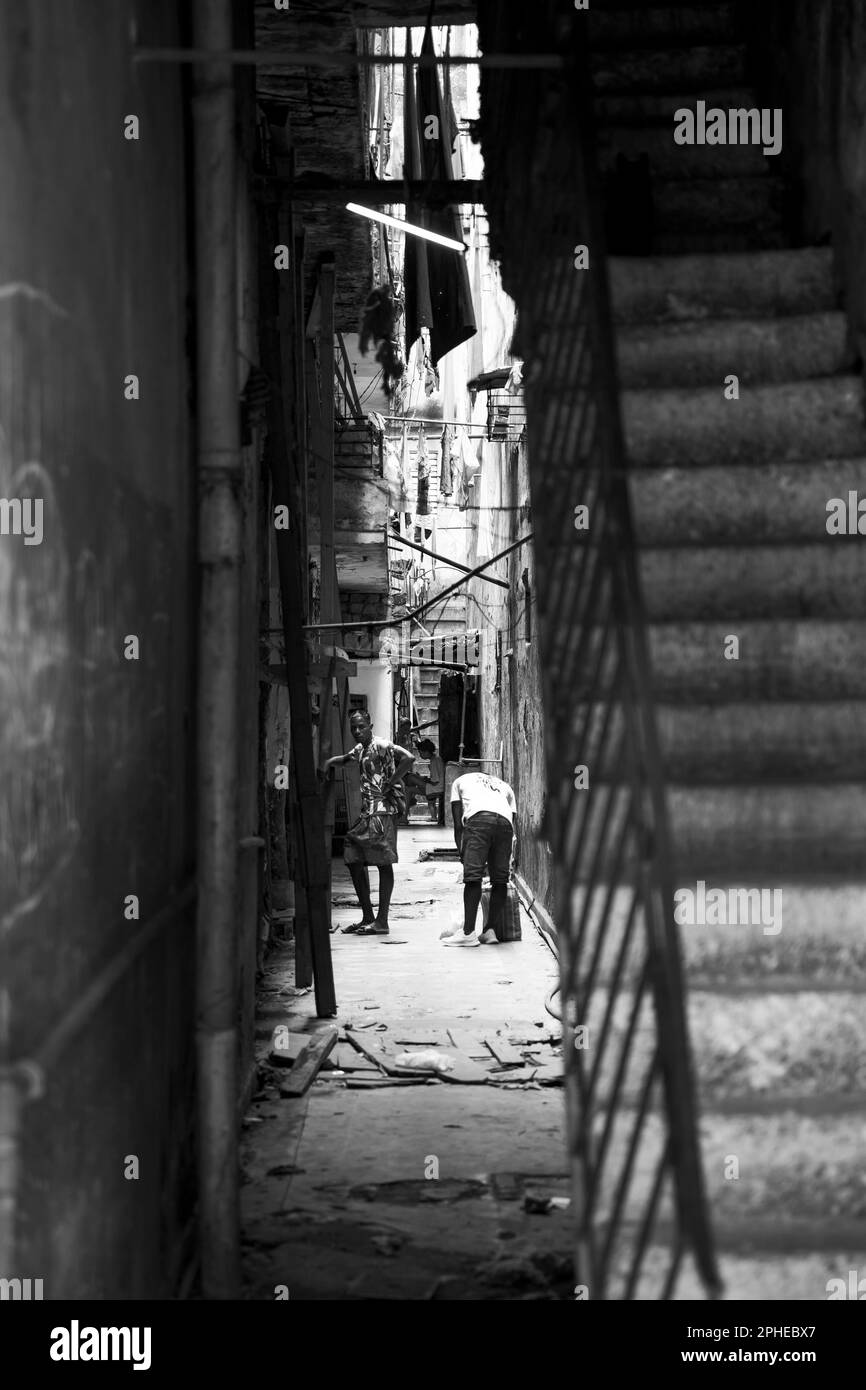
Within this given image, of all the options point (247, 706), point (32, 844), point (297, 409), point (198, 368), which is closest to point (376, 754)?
point (297, 409)

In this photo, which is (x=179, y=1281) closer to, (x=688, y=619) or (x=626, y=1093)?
→ (x=626, y=1093)

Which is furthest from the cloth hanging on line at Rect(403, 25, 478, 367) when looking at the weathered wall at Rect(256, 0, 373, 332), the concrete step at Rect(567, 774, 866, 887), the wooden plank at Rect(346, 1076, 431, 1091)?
the concrete step at Rect(567, 774, 866, 887)

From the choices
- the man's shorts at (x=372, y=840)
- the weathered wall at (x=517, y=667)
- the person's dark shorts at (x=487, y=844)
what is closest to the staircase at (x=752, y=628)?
the weathered wall at (x=517, y=667)

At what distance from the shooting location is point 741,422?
5.46m

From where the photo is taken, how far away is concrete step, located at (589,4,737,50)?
24.8 feet

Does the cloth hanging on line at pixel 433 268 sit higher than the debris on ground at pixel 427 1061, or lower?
higher

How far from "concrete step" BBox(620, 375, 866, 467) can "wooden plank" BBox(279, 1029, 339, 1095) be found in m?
4.53

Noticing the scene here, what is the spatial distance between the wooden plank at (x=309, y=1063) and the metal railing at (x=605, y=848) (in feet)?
12.3

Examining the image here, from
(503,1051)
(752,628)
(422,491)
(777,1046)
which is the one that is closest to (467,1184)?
(503,1051)

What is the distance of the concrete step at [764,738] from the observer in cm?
457

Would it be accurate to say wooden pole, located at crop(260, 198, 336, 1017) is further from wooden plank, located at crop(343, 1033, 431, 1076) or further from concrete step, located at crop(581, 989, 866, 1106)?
concrete step, located at crop(581, 989, 866, 1106)

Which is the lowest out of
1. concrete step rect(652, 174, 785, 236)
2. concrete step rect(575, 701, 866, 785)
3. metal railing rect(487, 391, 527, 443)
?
concrete step rect(575, 701, 866, 785)

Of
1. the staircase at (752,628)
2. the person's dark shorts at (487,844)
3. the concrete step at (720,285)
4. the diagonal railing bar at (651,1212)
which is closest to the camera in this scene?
the diagonal railing bar at (651,1212)

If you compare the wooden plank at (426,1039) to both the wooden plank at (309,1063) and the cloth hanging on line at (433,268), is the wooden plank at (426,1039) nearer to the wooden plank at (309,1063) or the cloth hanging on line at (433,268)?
the wooden plank at (309,1063)
